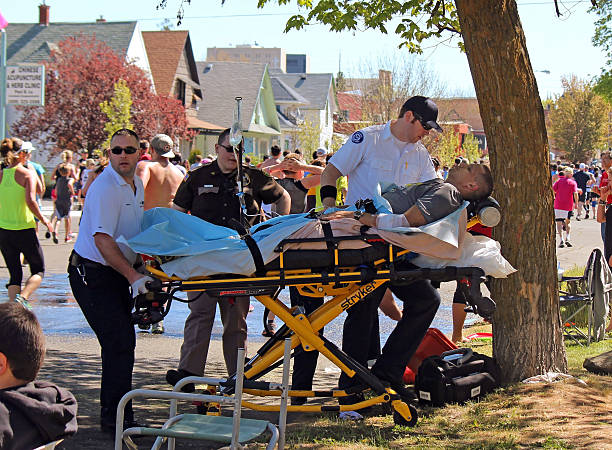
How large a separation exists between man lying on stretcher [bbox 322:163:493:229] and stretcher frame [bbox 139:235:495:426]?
0.55 feet

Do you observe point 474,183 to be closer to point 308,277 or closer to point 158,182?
point 308,277

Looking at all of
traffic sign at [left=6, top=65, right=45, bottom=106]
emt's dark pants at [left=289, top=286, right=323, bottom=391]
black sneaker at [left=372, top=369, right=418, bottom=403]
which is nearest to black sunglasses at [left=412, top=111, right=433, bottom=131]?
emt's dark pants at [left=289, top=286, right=323, bottom=391]

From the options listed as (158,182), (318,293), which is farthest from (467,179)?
(158,182)

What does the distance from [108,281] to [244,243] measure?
111cm

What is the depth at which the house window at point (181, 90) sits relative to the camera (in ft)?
165

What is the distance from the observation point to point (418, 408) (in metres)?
6.34

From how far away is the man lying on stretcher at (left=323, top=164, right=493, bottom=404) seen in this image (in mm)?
5469

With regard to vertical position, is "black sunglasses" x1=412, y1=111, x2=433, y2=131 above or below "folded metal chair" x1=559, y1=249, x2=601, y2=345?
above

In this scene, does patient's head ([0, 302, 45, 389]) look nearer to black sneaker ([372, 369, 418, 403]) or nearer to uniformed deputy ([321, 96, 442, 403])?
uniformed deputy ([321, 96, 442, 403])

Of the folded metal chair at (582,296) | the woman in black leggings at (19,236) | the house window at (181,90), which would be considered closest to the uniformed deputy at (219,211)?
the folded metal chair at (582,296)

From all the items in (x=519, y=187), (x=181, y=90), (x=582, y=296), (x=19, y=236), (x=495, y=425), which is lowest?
(x=495, y=425)

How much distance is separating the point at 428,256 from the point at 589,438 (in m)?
1.50

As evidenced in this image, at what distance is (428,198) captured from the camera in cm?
551

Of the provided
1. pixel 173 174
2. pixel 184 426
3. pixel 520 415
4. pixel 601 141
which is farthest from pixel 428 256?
pixel 601 141
